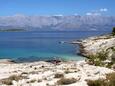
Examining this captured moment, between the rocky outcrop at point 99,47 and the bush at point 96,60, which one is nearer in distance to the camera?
the bush at point 96,60

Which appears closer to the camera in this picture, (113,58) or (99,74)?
(99,74)

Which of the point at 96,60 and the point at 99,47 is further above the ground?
the point at 96,60

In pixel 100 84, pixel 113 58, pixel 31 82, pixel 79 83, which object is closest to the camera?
pixel 100 84

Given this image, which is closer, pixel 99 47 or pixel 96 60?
pixel 96 60

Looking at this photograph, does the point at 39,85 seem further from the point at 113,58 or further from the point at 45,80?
the point at 113,58

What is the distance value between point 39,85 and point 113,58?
20.2 m

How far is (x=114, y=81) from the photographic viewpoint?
19312mm

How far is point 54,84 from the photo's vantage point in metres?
21.2

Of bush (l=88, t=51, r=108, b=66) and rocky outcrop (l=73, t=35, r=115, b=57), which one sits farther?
Result: rocky outcrop (l=73, t=35, r=115, b=57)

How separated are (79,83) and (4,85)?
17.8ft

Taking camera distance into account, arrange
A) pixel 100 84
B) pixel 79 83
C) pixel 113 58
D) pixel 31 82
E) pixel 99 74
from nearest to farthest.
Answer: pixel 100 84 < pixel 79 83 < pixel 31 82 < pixel 99 74 < pixel 113 58

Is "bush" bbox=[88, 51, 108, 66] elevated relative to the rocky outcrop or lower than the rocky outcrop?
elevated

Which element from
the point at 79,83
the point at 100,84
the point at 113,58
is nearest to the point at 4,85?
the point at 79,83

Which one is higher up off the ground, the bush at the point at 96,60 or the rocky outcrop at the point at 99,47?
the bush at the point at 96,60
